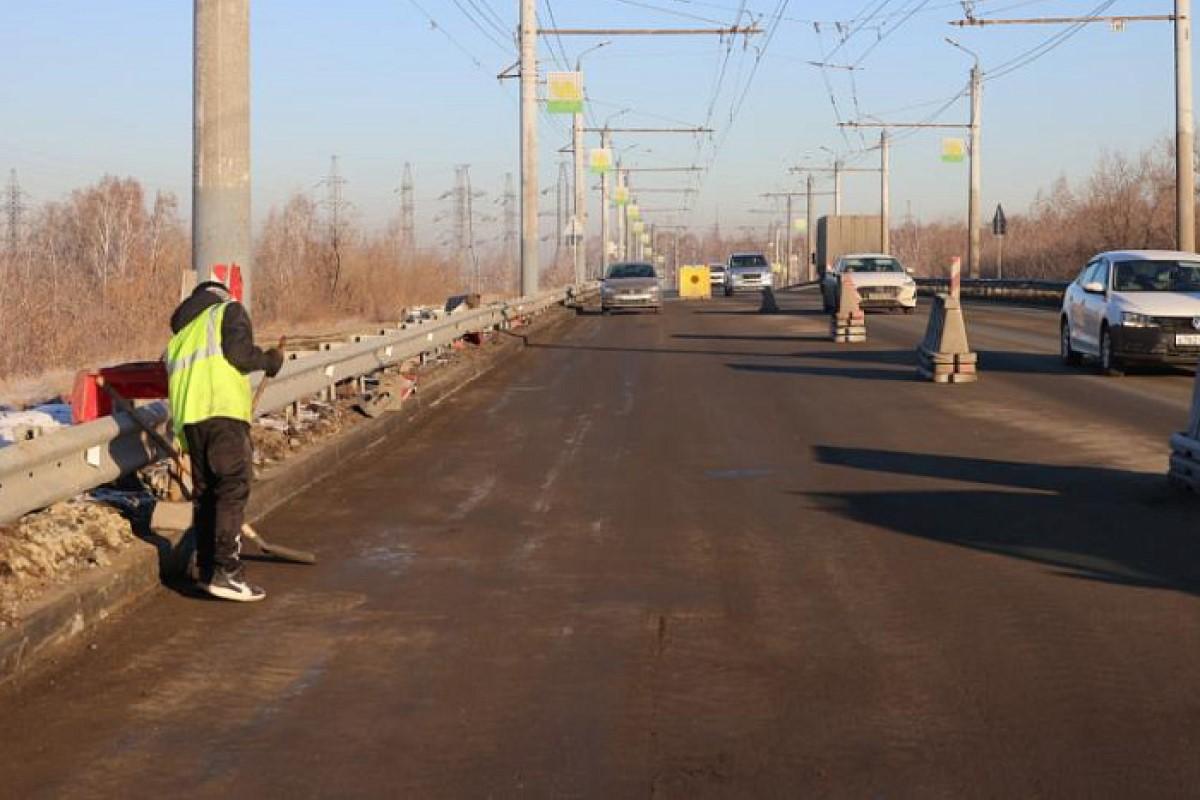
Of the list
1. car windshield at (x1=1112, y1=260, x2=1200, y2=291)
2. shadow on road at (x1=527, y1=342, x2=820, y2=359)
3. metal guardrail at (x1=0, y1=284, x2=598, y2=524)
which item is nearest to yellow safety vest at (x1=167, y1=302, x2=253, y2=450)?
metal guardrail at (x1=0, y1=284, x2=598, y2=524)

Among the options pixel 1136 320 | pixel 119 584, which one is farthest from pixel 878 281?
pixel 119 584

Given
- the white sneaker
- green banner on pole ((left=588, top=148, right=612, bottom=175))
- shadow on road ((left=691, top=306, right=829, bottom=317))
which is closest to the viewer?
the white sneaker

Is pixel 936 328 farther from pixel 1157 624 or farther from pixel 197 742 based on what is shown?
pixel 197 742

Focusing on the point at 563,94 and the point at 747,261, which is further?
the point at 747,261

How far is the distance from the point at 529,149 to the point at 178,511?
31.7 metres

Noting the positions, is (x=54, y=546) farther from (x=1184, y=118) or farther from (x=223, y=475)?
(x=1184, y=118)

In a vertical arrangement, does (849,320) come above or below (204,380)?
above

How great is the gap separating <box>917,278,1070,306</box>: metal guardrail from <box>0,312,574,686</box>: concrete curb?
3934cm

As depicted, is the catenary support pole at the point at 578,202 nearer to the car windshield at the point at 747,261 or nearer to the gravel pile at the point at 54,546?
the car windshield at the point at 747,261

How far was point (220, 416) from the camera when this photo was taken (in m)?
8.30

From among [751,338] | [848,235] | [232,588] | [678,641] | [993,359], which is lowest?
[678,641]

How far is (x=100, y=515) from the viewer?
29.2 feet

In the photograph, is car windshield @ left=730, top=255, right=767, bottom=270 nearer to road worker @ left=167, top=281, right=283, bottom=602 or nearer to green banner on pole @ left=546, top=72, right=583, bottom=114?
green banner on pole @ left=546, top=72, right=583, bottom=114

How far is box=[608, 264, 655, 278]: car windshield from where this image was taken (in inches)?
1902
